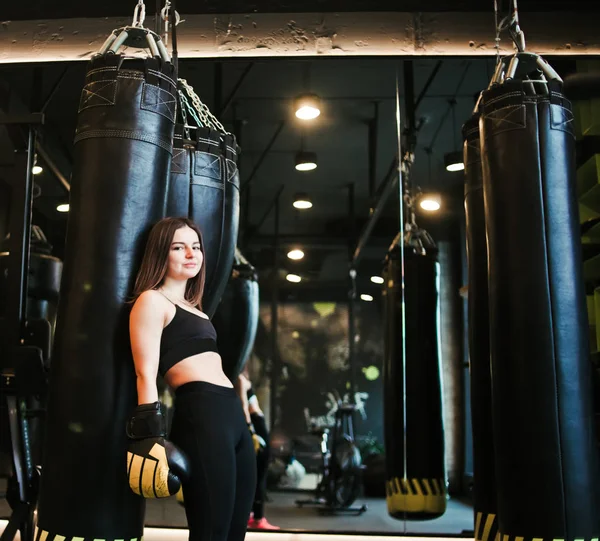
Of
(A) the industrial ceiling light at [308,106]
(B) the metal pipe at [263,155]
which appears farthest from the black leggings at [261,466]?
(A) the industrial ceiling light at [308,106]

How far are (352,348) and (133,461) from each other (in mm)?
2603

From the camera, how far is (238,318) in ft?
13.3

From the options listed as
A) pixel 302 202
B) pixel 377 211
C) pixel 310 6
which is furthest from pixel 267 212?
pixel 310 6

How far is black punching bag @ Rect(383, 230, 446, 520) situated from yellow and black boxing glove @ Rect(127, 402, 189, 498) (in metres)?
2.45

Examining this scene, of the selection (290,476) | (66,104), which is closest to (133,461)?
(290,476)

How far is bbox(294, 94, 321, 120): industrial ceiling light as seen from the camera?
4480 millimetres

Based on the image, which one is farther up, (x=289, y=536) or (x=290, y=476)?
(x=290, y=476)

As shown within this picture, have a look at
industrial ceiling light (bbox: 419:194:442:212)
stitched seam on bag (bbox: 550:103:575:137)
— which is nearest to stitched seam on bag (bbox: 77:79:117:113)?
stitched seam on bag (bbox: 550:103:575:137)

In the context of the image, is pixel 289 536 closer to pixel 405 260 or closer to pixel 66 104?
pixel 405 260

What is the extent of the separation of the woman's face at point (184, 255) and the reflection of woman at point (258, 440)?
2043mm

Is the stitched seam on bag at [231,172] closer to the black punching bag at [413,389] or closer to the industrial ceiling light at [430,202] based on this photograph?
the black punching bag at [413,389]

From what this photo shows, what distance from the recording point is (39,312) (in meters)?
4.10

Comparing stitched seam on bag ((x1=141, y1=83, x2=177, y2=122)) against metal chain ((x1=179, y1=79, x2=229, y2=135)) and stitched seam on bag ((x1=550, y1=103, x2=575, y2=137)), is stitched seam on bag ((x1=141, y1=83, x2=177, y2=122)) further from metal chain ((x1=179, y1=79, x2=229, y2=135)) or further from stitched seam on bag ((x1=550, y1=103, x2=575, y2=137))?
stitched seam on bag ((x1=550, y1=103, x2=575, y2=137))

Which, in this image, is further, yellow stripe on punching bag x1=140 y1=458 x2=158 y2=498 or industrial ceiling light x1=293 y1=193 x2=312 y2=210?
industrial ceiling light x1=293 y1=193 x2=312 y2=210
